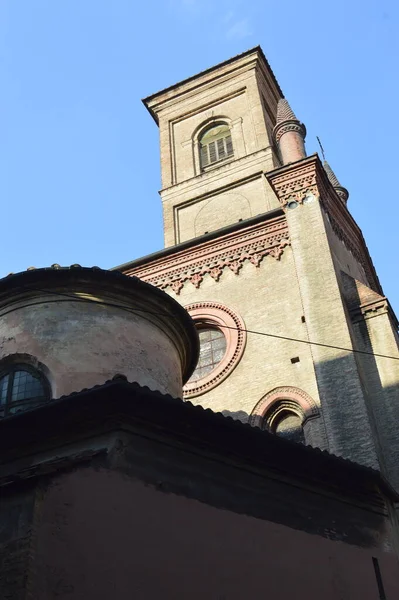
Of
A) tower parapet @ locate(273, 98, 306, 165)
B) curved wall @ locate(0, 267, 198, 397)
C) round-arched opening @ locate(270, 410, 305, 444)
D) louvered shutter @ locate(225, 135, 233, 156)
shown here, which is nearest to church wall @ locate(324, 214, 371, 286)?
tower parapet @ locate(273, 98, 306, 165)

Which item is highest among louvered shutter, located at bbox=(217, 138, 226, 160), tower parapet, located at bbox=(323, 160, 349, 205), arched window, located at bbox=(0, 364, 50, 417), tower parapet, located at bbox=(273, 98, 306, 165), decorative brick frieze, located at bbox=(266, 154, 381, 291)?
louvered shutter, located at bbox=(217, 138, 226, 160)

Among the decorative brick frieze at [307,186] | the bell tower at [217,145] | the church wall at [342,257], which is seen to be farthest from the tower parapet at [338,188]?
the decorative brick frieze at [307,186]

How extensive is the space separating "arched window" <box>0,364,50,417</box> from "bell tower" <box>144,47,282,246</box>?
10441mm

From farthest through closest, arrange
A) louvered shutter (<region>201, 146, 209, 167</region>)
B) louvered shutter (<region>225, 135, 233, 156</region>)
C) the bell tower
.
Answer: louvered shutter (<region>201, 146, 209, 167</region>) < louvered shutter (<region>225, 135, 233, 156</region>) < the bell tower

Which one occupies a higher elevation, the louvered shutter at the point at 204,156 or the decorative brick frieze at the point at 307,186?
the louvered shutter at the point at 204,156

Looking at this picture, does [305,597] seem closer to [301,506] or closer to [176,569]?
[301,506]

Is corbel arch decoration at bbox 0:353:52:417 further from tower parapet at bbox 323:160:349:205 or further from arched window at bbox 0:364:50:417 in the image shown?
tower parapet at bbox 323:160:349:205

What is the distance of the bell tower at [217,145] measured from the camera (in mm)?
19641

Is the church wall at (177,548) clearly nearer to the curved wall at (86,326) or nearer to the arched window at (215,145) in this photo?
the curved wall at (86,326)

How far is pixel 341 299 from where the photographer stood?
13.0 m

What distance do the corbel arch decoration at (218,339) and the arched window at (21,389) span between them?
5.31 meters

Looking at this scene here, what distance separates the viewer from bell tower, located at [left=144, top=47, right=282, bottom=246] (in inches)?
773

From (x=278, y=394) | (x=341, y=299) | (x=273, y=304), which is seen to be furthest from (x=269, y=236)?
(x=278, y=394)

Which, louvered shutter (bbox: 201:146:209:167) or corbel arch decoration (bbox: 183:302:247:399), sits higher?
louvered shutter (bbox: 201:146:209:167)
